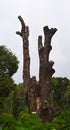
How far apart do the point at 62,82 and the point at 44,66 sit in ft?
211

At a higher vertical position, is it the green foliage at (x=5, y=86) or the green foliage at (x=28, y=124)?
the green foliage at (x=5, y=86)

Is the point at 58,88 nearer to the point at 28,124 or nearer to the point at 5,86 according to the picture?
the point at 5,86

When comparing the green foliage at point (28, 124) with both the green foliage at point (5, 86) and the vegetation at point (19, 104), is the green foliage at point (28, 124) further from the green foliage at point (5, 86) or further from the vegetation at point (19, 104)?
the green foliage at point (5, 86)

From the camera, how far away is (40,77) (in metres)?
23.8

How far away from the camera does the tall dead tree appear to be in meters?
22.2

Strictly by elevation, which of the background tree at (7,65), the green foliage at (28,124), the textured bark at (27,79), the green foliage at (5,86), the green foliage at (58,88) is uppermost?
the green foliage at (58,88)

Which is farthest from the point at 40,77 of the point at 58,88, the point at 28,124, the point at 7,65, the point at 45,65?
the point at 58,88

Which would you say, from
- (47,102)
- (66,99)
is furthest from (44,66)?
(66,99)

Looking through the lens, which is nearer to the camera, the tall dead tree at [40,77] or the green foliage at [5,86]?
the tall dead tree at [40,77]

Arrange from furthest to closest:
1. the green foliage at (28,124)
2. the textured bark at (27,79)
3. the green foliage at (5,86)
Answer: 1. the green foliage at (5,86)
2. the textured bark at (27,79)
3. the green foliage at (28,124)

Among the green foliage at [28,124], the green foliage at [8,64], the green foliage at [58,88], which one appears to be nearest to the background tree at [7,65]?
the green foliage at [8,64]

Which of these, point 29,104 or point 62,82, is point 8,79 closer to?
point 29,104

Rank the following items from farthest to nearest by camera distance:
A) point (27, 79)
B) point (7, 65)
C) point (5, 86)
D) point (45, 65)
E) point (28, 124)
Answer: point (7, 65)
point (5, 86)
point (45, 65)
point (27, 79)
point (28, 124)

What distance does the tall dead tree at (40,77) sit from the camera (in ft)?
72.8
